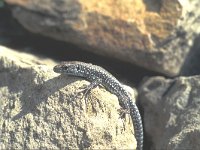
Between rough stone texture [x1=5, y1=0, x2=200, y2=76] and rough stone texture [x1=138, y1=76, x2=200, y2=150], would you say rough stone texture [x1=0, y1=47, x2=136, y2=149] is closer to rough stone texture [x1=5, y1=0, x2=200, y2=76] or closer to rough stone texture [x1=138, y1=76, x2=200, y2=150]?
rough stone texture [x1=138, y1=76, x2=200, y2=150]

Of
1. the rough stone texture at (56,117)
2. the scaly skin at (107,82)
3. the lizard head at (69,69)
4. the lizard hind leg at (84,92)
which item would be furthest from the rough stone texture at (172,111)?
the lizard head at (69,69)

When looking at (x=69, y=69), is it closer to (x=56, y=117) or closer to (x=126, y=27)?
(x=56, y=117)

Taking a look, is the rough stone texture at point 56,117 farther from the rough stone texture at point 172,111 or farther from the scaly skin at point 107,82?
the rough stone texture at point 172,111

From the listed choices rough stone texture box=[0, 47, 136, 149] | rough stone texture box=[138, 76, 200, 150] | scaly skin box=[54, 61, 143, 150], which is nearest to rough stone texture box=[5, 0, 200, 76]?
rough stone texture box=[138, 76, 200, 150]

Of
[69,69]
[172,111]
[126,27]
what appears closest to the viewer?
[69,69]

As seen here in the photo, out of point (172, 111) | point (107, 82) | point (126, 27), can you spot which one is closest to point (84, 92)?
point (107, 82)

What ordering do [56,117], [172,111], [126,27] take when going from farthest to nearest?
[126,27]
[172,111]
[56,117]
